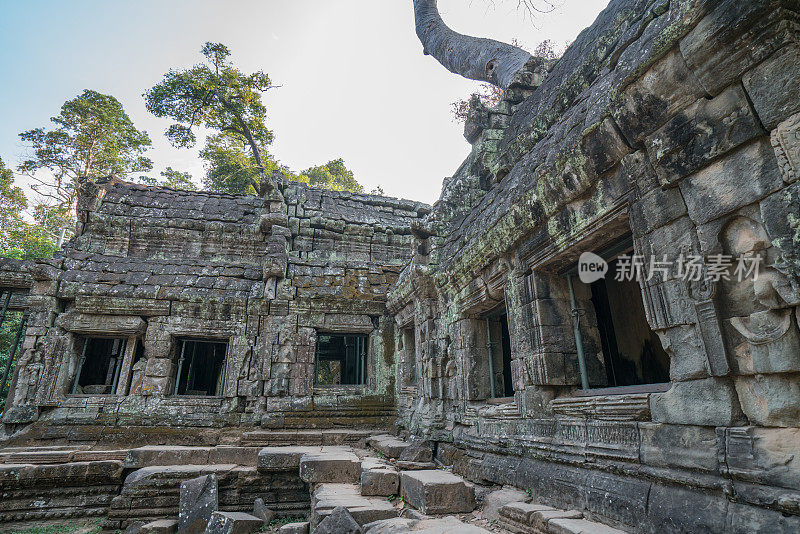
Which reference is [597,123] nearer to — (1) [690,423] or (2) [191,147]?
(1) [690,423]

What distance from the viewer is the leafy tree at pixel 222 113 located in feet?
59.2

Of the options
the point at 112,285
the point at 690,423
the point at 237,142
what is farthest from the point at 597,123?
the point at 237,142

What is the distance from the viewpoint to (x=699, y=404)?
7.60 feet

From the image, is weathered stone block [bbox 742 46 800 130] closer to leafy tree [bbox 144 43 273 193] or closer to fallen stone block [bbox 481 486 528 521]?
fallen stone block [bbox 481 486 528 521]

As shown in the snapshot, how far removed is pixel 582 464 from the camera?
3.13 meters

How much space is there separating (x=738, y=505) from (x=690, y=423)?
421mm

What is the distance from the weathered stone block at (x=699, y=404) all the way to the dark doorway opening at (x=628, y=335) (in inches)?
100

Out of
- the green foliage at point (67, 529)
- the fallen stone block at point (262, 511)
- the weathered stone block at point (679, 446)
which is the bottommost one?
the green foliage at point (67, 529)

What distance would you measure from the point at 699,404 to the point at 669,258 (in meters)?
0.85

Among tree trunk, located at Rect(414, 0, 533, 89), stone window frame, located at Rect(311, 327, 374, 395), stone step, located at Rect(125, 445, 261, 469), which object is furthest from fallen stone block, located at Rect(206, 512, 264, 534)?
tree trunk, located at Rect(414, 0, 533, 89)

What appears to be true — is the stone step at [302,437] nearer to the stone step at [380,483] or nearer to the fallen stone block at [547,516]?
the stone step at [380,483]

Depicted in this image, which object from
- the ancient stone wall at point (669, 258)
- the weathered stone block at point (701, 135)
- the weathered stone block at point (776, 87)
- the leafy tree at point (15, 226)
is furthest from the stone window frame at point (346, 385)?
the leafy tree at point (15, 226)

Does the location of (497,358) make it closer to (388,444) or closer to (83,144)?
(388,444)

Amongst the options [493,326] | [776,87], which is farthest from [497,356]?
[776,87]
